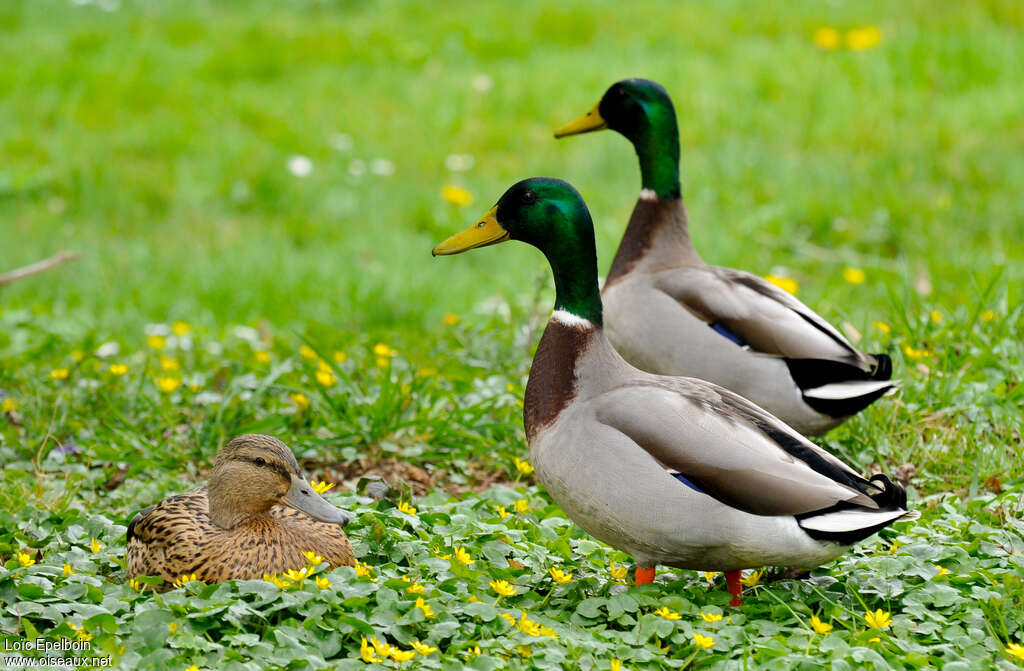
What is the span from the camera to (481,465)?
185 inches

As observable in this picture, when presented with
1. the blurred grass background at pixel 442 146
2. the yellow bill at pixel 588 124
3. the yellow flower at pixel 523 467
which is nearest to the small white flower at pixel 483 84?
the blurred grass background at pixel 442 146

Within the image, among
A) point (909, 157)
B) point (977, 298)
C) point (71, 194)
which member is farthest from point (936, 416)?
point (71, 194)

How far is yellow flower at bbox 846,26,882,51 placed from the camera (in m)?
9.43

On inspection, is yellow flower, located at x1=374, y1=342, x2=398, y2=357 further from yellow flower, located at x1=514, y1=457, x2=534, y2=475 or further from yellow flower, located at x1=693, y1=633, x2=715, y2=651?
yellow flower, located at x1=693, y1=633, x2=715, y2=651

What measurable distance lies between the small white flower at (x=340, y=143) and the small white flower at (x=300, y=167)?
303 mm

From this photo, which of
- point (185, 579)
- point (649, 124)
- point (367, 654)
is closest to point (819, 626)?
point (367, 654)

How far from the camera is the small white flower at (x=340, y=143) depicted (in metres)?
8.59

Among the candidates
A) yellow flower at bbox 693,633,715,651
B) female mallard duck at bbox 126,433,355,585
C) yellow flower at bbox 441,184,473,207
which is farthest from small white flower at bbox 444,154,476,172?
yellow flower at bbox 693,633,715,651

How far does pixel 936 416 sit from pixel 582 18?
640 cm

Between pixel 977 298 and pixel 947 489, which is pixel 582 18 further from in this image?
pixel 947 489

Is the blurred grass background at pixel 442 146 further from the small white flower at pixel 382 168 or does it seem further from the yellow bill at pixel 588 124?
the yellow bill at pixel 588 124

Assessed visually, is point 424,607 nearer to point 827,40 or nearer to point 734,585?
point 734,585

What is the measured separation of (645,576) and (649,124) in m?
2.14

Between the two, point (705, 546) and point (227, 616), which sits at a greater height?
point (705, 546)
